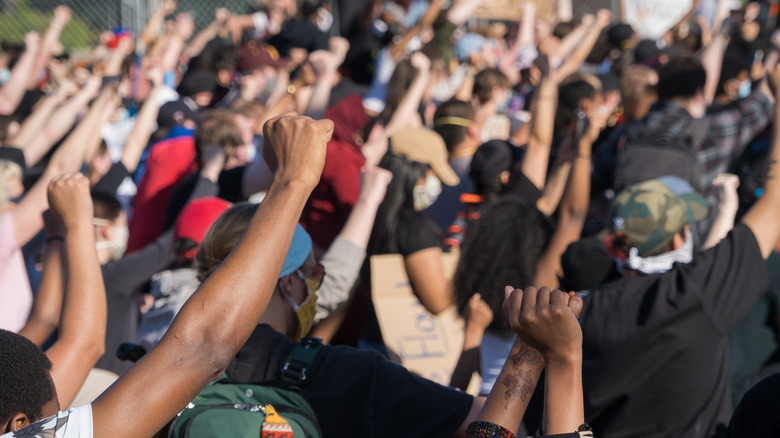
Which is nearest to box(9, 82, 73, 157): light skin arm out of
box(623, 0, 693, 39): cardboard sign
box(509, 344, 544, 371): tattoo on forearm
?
box(509, 344, 544, 371): tattoo on forearm

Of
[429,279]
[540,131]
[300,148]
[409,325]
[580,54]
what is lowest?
[409,325]

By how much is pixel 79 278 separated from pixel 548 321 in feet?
4.82

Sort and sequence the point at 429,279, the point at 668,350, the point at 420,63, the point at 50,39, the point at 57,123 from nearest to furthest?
the point at 668,350 < the point at 429,279 < the point at 57,123 < the point at 420,63 < the point at 50,39

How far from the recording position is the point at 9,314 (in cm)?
344

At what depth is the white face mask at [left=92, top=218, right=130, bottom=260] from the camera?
4171 millimetres

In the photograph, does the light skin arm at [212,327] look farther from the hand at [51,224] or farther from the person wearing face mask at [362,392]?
the hand at [51,224]

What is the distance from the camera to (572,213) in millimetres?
4043

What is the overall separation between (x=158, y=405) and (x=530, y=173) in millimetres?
3641

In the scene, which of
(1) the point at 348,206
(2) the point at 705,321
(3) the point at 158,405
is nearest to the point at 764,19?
(1) the point at 348,206

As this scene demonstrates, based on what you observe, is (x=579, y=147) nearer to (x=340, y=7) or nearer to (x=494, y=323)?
(x=494, y=323)

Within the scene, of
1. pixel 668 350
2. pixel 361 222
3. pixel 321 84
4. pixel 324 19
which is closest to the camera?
pixel 668 350

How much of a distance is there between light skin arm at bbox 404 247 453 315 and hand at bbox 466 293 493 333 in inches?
22.5

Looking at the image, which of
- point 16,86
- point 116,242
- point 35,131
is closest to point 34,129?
point 35,131

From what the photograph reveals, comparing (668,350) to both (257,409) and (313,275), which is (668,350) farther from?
(257,409)
